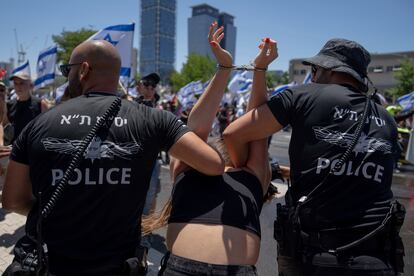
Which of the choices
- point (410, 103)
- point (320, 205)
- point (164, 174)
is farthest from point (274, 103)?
point (410, 103)

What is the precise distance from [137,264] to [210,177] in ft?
1.81

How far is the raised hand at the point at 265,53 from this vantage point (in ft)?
7.00

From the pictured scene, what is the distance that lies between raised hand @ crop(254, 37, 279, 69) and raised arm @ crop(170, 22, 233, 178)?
18 cm

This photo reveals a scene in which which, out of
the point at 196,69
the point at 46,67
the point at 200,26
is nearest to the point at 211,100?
the point at 46,67

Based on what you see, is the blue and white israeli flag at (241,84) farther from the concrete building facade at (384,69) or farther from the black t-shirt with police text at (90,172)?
the concrete building facade at (384,69)

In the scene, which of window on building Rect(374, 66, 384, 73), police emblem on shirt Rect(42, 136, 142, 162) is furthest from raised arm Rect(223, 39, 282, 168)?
window on building Rect(374, 66, 384, 73)

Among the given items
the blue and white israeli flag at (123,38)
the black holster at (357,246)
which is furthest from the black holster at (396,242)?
the blue and white israeli flag at (123,38)

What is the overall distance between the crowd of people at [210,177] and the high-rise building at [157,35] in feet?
539

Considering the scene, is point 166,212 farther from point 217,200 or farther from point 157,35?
point 157,35

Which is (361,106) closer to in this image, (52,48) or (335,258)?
(335,258)

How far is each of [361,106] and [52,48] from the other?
9215 millimetres

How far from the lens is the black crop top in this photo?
5.77 ft

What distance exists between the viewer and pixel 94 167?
169 centimetres

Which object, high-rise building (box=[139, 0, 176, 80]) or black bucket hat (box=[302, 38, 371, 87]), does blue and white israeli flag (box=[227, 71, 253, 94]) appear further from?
high-rise building (box=[139, 0, 176, 80])
